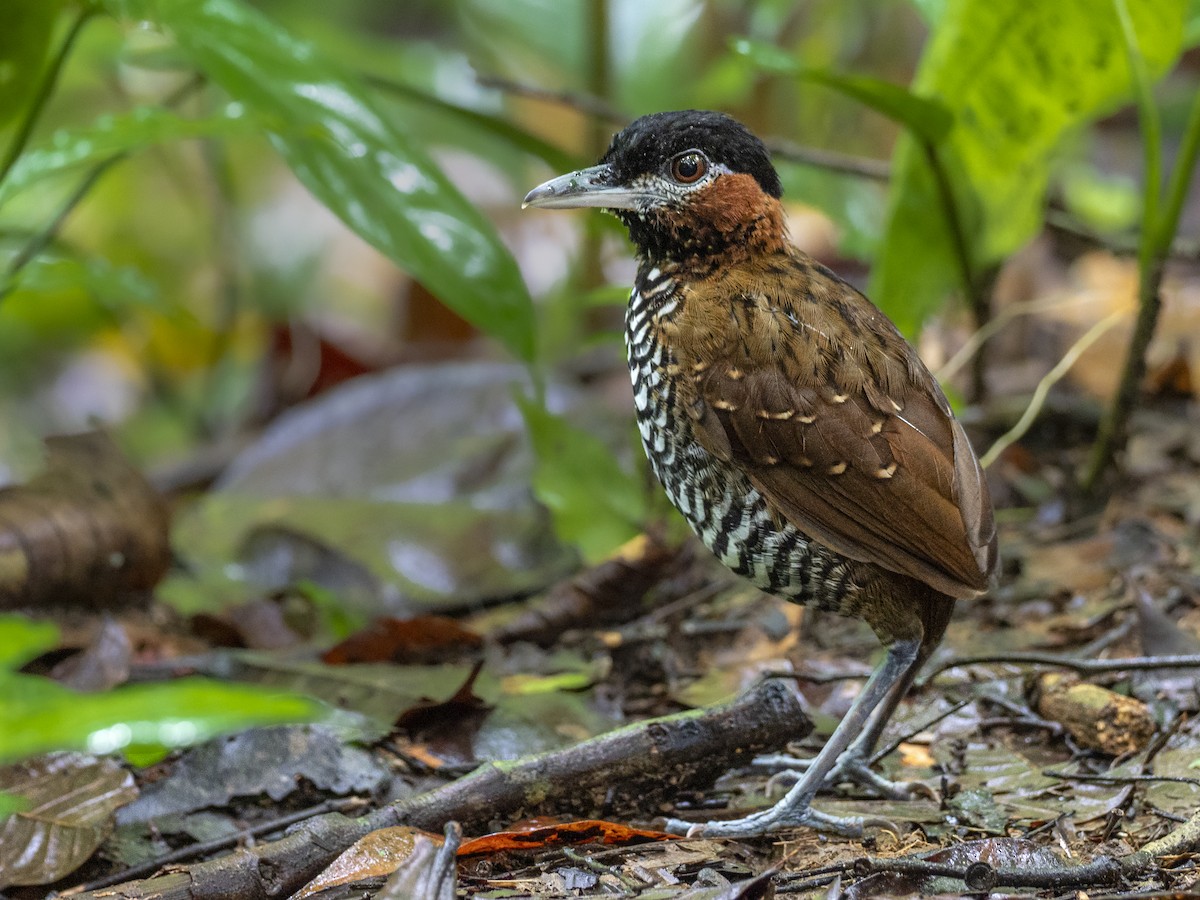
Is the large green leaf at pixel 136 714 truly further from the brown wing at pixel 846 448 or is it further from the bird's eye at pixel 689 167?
the bird's eye at pixel 689 167

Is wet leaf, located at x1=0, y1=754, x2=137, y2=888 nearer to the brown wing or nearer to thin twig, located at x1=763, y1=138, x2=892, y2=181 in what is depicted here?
the brown wing

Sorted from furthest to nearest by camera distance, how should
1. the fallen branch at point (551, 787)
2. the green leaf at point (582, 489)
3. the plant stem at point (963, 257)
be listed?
the green leaf at point (582, 489) < the plant stem at point (963, 257) < the fallen branch at point (551, 787)

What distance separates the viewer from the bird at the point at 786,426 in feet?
9.87

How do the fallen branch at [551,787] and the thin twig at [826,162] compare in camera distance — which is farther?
the thin twig at [826,162]

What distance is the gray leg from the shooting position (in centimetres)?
294

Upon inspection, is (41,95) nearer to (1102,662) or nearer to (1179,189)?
(1102,662)

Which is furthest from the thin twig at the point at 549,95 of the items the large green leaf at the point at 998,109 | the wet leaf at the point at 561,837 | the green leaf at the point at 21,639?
the green leaf at the point at 21,639

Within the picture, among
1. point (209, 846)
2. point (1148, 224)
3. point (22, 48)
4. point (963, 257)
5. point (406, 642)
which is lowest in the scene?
point (209, 846)

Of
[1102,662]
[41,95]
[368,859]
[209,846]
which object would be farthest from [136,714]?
[41,95]

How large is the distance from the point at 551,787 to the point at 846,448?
3.39ft

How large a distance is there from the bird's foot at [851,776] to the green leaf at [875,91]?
6.37ft

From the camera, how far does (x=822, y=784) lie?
3.12 meters

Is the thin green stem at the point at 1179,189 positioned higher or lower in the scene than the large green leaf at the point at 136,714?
higher

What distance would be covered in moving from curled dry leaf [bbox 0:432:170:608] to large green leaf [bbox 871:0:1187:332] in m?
2.62
